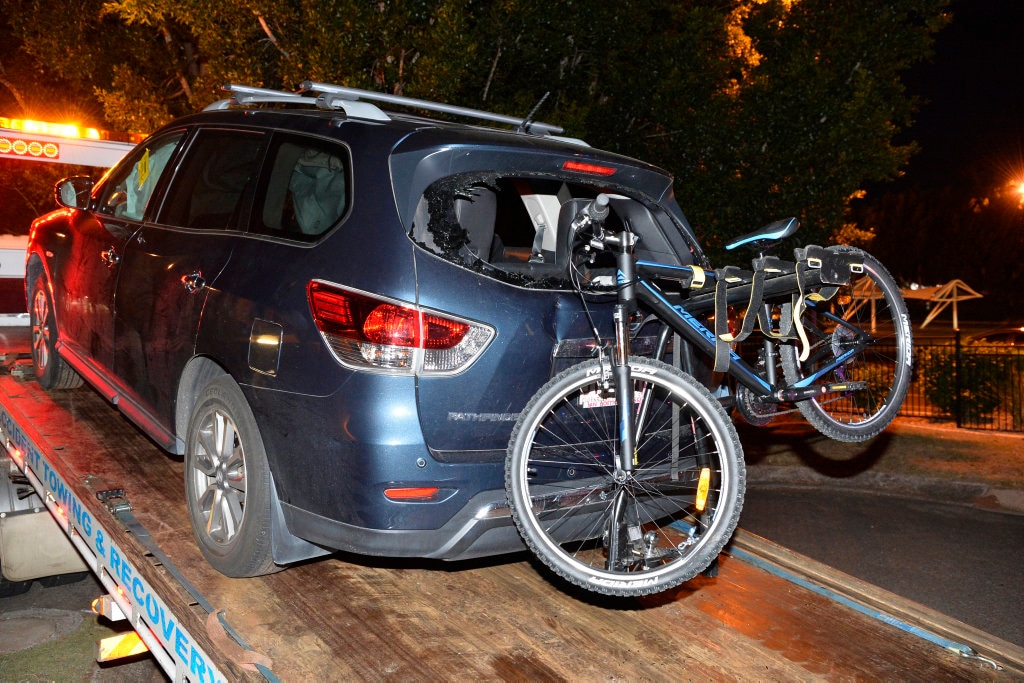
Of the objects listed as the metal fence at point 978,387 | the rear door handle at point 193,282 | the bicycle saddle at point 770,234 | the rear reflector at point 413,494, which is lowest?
the metal fence at point 978,387

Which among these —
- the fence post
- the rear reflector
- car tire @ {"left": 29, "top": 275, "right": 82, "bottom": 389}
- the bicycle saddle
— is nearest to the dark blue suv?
the rear reflector

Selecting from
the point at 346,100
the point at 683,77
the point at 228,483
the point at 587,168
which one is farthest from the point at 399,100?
the point at 683,77

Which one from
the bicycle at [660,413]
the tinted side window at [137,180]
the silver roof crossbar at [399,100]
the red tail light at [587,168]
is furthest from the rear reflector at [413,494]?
the tinted side window at [137,180]

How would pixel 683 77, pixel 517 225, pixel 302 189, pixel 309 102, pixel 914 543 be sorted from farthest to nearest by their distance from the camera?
pixel 683 77 < pixel 914 543 < pixel 517 225 < pixel 309 102 < pixel 302 189

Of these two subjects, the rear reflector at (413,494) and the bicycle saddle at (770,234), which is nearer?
the rear reflector at (413,494)

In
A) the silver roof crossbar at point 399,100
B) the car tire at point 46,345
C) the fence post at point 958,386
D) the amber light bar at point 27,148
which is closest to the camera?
the silver roof crossbar at point 399,100

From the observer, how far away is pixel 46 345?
20.2 ft

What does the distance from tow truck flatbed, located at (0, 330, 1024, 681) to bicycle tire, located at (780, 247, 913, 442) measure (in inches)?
28.0

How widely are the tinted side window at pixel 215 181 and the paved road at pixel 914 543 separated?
5.48m

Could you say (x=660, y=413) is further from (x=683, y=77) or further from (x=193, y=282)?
(x=683, y=77)

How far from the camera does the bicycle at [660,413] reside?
124 inches

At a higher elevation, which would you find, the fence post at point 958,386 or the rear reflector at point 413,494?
the rear reflector at point 413,494

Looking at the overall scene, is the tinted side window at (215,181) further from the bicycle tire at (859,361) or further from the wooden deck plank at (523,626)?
the bicycle tire at (859,361)

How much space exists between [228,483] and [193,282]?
2.79 feet
